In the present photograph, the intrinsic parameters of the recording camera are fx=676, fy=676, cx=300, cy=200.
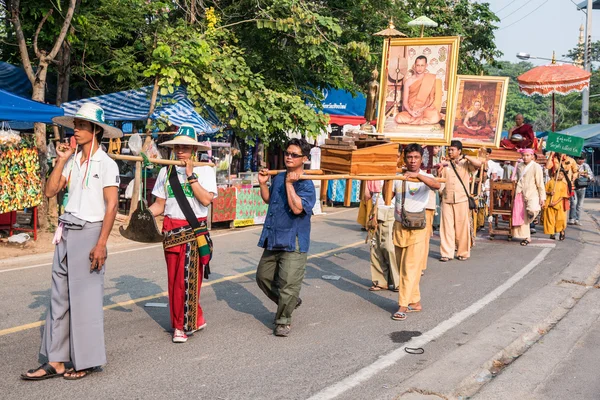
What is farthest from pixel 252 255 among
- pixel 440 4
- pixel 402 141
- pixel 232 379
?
pixel 440 4

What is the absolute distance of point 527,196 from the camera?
44.2 ft

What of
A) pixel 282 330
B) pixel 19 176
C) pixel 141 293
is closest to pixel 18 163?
pixel 19 176

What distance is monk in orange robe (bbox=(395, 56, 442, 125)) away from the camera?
350 inches

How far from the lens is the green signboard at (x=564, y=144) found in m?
14.5

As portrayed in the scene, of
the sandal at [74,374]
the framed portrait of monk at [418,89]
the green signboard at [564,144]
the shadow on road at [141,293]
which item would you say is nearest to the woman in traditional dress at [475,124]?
the framed portrait of monk at [418,89]

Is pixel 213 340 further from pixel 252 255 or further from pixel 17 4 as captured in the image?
pixel 17 4

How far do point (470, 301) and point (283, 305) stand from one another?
285 cm

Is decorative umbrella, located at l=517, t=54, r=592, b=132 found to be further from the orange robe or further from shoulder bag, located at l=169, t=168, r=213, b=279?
shoulder bag, located at l=169, t=168, r=213, b=279

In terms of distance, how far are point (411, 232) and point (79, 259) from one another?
3.66 meters

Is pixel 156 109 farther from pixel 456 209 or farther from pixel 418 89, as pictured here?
pixel 418 89

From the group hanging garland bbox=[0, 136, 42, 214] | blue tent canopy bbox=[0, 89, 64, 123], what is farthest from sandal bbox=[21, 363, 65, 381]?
hanging garland bbox=[0, 136, 42, 214]

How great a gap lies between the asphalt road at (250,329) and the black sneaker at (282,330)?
0.25ft

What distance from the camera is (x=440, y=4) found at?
26141 mm

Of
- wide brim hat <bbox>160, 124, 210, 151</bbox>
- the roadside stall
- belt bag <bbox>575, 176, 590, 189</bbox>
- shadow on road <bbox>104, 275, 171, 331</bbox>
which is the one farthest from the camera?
belt bag <bbox>575, 176, 590, 189</bbox>
